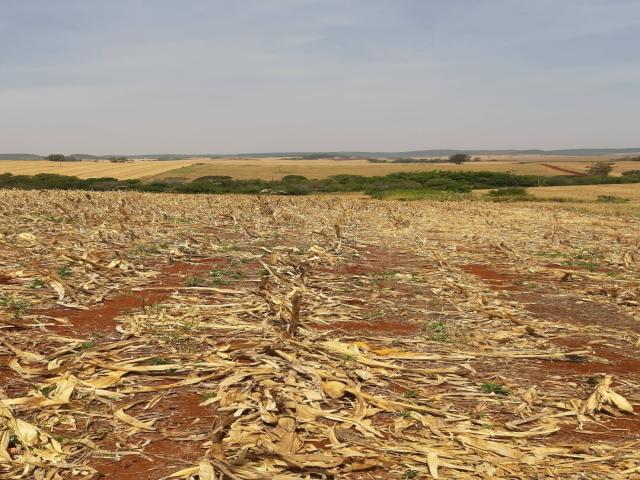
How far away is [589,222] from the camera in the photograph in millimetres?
26297

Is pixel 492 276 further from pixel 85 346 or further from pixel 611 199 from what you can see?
pixel 611 199

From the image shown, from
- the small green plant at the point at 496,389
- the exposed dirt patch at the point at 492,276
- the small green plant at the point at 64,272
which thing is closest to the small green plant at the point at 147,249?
the small green plant at the point at 64,272

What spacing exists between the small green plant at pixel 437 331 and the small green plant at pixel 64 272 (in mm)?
6643

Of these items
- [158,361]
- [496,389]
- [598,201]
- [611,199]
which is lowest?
[598,201]

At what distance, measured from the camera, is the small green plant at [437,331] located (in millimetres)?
7711

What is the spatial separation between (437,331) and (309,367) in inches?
103

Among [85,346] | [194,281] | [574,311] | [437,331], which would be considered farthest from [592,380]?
[194,281]

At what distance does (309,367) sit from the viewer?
6.19 m

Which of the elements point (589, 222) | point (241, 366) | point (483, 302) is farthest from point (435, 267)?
point (589, 222)

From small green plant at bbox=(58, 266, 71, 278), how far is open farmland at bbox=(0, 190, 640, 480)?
95 mm

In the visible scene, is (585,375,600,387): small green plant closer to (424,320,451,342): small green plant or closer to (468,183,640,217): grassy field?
(424,320,451,342): small green plant

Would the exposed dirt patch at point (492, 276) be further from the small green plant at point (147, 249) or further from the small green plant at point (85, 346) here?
the small green plant at point (85, 346)

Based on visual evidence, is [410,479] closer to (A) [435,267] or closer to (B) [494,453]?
(B) [494,453]

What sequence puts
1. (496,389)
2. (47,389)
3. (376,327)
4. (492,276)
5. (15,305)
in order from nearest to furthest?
(47,389), (496,389), (376,327), (15,305), (492,276)
